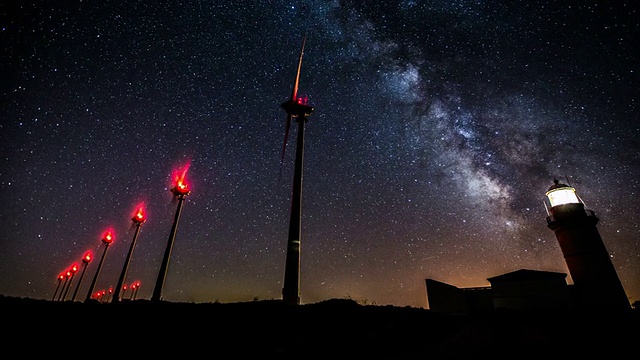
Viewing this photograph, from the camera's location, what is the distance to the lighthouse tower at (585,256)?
24.3 metres

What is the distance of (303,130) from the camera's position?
25.2 metres

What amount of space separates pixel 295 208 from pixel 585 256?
27.8 meters

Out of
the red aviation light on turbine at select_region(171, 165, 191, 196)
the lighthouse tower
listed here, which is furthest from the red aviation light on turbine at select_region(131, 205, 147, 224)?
the lighthouse tower

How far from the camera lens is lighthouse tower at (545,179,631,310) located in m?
24.3

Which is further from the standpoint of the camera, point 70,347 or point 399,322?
point 399,322

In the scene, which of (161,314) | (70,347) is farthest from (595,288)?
(70,347)

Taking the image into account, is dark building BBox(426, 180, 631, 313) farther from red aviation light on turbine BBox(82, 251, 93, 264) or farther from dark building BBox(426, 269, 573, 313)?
red aviation light on turbine BBox(82, 251, 93, 264)

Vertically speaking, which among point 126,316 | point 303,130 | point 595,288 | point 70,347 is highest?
point 303,130

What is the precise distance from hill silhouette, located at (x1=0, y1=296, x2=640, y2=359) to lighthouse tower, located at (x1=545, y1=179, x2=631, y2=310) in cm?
1455

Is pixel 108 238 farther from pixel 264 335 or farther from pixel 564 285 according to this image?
pixel 564 285

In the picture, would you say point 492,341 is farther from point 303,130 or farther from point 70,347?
point 303,130

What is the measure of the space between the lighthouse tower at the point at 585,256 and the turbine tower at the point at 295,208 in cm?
2611

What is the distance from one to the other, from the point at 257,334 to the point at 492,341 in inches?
363

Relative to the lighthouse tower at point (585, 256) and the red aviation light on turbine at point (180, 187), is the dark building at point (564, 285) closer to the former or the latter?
the lighthouse tower at point (585, 256)
